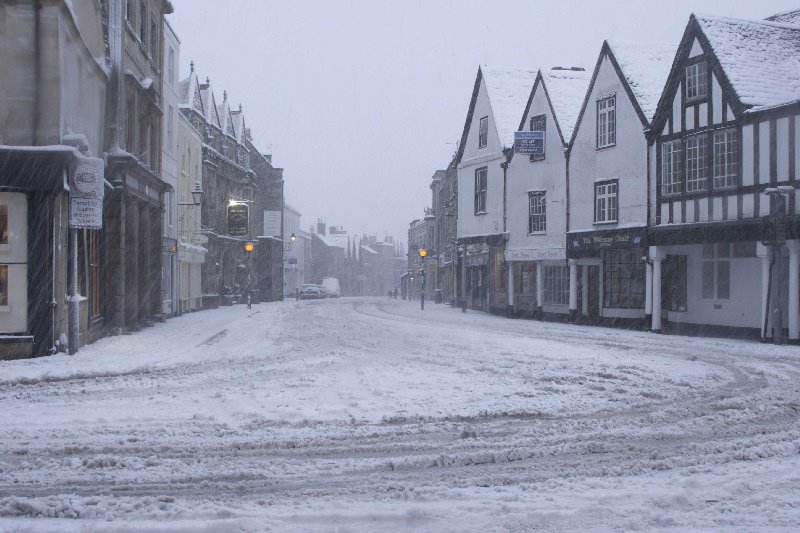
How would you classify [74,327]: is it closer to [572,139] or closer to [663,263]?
[663,263]

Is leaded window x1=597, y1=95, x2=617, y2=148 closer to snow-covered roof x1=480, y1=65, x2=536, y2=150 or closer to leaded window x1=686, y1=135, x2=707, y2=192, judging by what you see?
leaded window x1=686, y1=135, x2=707, y2=192

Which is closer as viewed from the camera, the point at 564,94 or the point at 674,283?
the point at 674,283

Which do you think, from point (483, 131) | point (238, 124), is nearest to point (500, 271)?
point (483, 131)

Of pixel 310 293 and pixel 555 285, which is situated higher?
pixel 555 285

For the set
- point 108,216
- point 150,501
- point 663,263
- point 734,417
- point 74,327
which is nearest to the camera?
point 150,501

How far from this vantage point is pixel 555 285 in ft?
107

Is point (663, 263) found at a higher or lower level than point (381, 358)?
higher

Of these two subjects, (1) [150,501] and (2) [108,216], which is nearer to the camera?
(1) [150,501]

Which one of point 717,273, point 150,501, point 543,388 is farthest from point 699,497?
point 717,273

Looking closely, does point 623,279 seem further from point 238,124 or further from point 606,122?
point 238,124

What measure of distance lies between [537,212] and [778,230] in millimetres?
14057

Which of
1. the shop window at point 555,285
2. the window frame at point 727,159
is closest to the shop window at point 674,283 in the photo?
the window frame at point 727,159

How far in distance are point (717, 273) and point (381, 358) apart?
1388 centimetres

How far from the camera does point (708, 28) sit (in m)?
23.8
